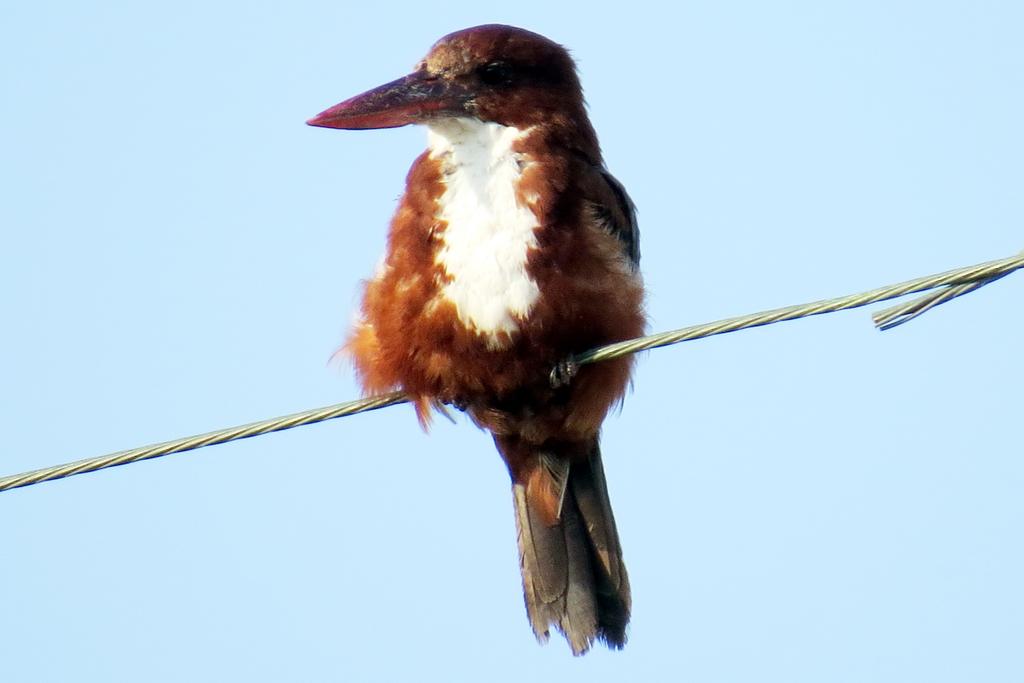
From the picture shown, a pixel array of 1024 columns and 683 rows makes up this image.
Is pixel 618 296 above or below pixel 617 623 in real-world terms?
above

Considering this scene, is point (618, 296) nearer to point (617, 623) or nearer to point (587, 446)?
point (587, 446)

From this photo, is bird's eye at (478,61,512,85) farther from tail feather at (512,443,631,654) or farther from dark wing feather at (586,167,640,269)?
tail feather at (512,443,631,654)

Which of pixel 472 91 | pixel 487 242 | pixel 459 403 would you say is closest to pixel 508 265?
pixel 487 242

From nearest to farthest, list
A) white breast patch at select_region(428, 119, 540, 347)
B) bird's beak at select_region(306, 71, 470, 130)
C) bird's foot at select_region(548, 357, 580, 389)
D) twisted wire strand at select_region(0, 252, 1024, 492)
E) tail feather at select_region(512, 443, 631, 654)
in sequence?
twisted wire strand at select_region(0, 252, 1024, 492), white breast patch at select_region(428, 119, 540, 347), bird's foot at select_region(548, 357, 580, 389), bird's beak at select_region(306, 71, 470, 130), tail feather at select_region(512, 443, 631, 654)

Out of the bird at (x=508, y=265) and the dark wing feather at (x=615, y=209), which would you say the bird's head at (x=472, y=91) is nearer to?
the bird at (x=508, y=265)

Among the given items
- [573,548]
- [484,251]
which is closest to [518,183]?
[484,251]

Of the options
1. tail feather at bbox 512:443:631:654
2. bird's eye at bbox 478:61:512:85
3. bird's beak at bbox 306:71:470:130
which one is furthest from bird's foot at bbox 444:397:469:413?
bird's eye at bbox 478:61:512:85

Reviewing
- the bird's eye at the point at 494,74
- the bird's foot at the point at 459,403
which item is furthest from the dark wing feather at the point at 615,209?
the bird's foot at the point at 459,403
